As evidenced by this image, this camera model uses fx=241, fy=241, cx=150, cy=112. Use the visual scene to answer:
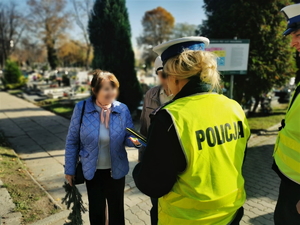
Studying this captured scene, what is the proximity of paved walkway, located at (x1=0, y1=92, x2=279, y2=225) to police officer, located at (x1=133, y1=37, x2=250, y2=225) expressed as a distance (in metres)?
2.14

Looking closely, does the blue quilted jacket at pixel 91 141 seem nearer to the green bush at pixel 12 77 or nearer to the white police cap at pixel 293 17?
the white police cap at pixel 293 17

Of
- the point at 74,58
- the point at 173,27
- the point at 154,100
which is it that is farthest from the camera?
the point at 173,27

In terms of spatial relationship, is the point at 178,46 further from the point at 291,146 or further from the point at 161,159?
the point at 291,146

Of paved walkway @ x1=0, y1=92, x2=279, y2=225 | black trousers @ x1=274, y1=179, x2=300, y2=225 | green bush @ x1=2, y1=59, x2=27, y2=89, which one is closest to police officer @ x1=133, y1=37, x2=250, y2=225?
black trousers @ x1=274, y1=179, x2=300, y2=225

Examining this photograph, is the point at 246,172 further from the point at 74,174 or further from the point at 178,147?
the point at 178,147

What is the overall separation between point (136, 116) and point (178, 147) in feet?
27.6

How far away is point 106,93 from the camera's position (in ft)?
8.03

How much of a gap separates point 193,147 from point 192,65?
0.43 metres

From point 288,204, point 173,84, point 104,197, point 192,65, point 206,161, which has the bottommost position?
point 104,197

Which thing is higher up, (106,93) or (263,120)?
(106,93)

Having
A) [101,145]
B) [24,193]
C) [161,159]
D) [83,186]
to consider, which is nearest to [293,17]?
[161,159]

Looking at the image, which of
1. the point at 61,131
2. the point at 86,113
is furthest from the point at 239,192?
the point at 61,131

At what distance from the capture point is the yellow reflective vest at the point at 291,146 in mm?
1641

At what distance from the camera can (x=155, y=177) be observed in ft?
4.17
